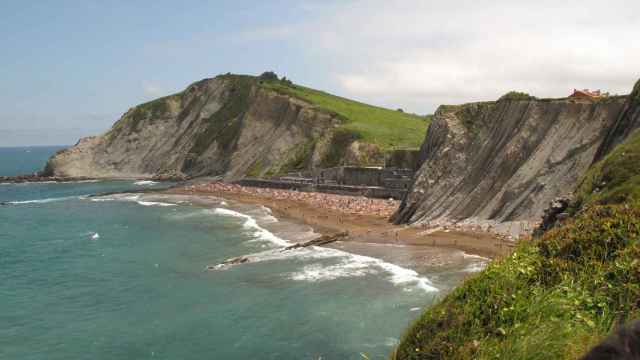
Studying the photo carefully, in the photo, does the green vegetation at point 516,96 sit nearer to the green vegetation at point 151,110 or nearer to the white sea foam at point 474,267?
the white sea foam at point 474,267

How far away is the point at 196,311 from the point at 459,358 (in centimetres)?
2295

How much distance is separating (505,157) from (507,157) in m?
0.19

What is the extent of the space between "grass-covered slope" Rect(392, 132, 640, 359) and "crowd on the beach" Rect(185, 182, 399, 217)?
158ft

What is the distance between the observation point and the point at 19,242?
186 feet

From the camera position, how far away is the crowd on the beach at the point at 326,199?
210 feet

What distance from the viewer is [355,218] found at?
59500 millimetres

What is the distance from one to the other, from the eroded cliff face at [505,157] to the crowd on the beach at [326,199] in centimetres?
723

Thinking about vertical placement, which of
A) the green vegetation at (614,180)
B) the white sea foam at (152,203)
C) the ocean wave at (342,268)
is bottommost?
the ocean wave at (342,268)

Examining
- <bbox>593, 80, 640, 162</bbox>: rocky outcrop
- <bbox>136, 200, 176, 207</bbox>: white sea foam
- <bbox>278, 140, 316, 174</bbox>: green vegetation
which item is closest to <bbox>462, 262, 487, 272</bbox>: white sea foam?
<bbox>593, 80, 640, 162</bbox>: rocky outcrop

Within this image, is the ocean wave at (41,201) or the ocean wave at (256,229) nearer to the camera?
the ocean wave at (256,229)

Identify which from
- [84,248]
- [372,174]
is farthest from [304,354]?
[372,174]

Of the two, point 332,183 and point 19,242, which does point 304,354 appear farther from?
point 332,183

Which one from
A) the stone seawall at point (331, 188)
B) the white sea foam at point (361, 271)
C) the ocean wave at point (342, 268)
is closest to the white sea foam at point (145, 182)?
the stone seawall at point (331, 188)

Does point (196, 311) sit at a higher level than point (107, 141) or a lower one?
lower
